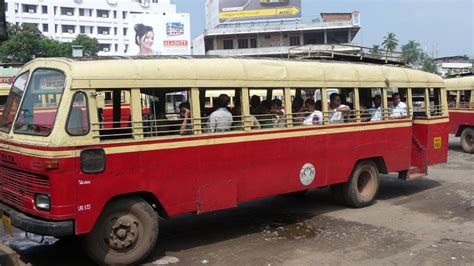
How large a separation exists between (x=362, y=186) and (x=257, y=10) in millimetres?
62580

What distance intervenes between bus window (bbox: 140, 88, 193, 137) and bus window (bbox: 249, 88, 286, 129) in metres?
1.07

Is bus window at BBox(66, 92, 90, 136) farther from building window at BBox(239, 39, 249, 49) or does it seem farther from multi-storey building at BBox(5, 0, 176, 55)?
multi-storey building at BBox(5, 0, 176, 55)

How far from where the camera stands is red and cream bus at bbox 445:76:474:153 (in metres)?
16.1

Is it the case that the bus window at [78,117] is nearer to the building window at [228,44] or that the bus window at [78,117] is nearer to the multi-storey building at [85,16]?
the building window at [228,44]

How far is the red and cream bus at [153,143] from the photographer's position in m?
5.27

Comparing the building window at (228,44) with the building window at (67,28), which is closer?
the building window at (228,44)

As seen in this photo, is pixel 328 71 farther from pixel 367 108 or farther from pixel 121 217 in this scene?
pixel 121 217

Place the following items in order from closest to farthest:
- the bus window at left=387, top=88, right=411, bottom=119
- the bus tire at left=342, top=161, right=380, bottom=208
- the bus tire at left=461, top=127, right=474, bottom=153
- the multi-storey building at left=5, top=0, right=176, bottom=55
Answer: the bus tire at left=342, top=161, right=380, bottom=208 → the bus window at left=387, top=88, right=411, bottom=119 → the bus tire at left=461, top=127, right=474, bottom=153 → the multi-storey building at left=5, top=0, right=176, bottom=55

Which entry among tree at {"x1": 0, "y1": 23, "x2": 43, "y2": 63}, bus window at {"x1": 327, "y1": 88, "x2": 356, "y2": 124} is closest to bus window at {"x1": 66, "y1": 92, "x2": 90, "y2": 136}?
bus window at {"x1": 327, "y1": 88, "x2": 356, "y2": 124}

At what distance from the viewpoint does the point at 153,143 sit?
5828 mm

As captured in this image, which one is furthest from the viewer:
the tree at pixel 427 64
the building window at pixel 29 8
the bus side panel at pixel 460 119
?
the tree at pixel 427 64

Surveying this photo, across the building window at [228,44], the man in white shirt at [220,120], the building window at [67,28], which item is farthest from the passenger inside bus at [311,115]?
the building window at [67,28]

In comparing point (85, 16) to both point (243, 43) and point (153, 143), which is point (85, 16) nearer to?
point (243, 43)

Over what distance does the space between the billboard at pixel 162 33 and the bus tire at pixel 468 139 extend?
42.2m
